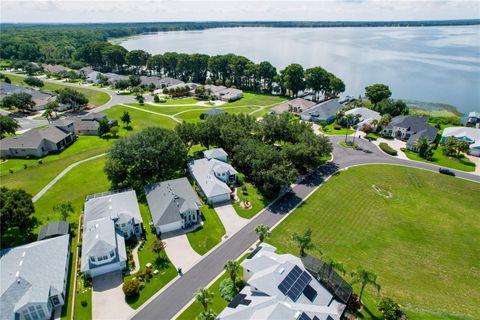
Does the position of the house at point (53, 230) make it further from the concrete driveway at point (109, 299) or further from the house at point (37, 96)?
the house at point (37, 96)

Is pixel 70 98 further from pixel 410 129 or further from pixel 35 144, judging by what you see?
pixel 410 129

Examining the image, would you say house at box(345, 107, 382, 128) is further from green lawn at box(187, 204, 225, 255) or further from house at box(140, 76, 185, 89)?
house at box(140, 76, 185, 89)

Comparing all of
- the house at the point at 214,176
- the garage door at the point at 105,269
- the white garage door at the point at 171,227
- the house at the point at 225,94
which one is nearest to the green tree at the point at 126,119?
the house at the point at 214,176

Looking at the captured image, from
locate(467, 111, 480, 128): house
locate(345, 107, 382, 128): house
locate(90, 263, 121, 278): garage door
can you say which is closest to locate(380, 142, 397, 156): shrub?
locate(345, 107, 382, 128): house

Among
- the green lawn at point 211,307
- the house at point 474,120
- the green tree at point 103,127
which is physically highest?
the green tree at point 103,127

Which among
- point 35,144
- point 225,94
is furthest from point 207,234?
point 225,94
